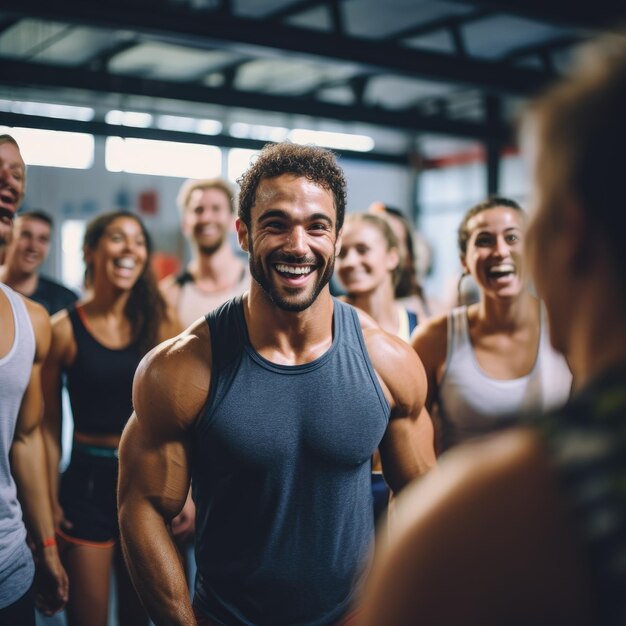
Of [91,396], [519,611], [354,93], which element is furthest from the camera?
[354,93]

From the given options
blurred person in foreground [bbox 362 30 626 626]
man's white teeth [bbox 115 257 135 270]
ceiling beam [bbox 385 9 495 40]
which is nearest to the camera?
blurred person in foreground [bbox 362 30 626 626]

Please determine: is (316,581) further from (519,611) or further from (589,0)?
(589,0)

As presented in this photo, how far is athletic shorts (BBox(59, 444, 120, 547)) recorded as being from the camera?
2570mm

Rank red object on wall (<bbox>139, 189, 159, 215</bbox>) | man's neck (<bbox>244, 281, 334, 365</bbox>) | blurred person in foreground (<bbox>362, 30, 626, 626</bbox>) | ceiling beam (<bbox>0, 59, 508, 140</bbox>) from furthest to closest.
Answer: red object on wall (<bbox>139, 189, 159, 215</bbox>)
ceiling beam (<bbox>0, 59, 508, 140</bbox>)
man's neck (<bbox>244, 281, 334, 365</bbox>)
blurred person in foreground (<bbox>362, 30, 626, 626</bbox>)

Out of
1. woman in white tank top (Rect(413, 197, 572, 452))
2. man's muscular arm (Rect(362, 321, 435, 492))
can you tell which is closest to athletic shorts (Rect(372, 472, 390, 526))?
woman in white tank top (Rect(413, 197, 572, 452))

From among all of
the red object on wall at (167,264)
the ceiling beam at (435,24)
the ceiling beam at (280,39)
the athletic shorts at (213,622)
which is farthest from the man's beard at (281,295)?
the red object on wall at (167,264)

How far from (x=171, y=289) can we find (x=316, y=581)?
2.13m

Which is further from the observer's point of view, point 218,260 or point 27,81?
point 27,81

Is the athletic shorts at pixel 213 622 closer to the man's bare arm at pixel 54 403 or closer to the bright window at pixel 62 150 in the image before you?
the man's bare arm at pixel 54 403

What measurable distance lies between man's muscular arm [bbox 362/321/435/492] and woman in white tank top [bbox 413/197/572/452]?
0.50 m

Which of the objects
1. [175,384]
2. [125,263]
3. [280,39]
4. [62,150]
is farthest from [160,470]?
[62,150]

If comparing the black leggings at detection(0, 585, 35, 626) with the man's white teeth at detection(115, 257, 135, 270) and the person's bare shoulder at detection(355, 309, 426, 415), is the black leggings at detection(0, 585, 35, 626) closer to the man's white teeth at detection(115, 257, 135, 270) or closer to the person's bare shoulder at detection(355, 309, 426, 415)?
the person's bare shoulder at detection(355, 309, 426, 415)

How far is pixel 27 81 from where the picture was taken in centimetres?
434

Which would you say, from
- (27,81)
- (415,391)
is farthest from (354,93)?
(415,391)
